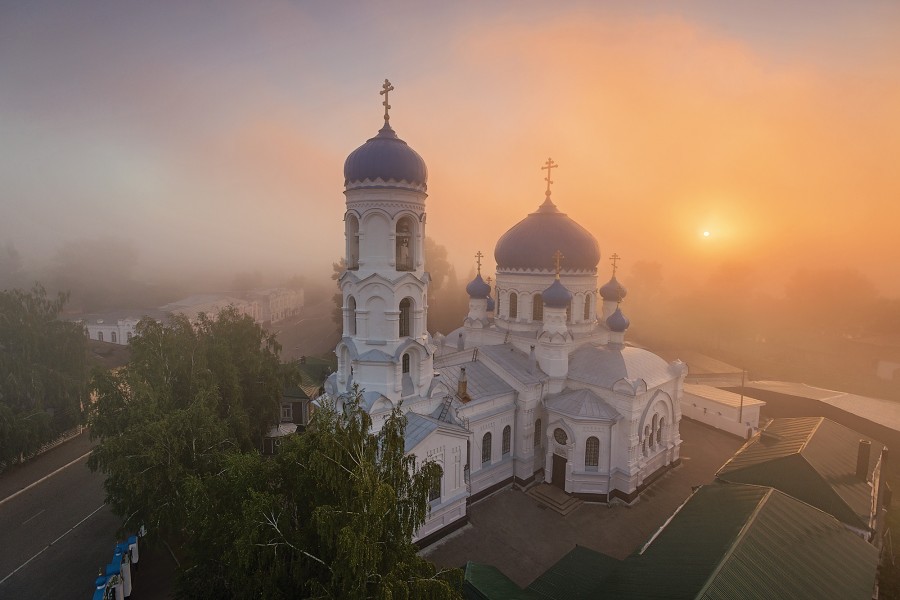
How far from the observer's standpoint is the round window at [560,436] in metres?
17.2

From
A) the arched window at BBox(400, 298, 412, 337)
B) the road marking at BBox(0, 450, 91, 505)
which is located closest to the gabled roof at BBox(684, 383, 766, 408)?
the arched window at BBox(400, 298, 412, 337)

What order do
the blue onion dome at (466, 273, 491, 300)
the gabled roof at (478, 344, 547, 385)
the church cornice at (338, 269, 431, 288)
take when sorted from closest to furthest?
the church cornice at (338, 269, 431, 288) → the gabled roof at (478, 344, 547, 385) → the blue onion dome at (466, 273, 491, 300)

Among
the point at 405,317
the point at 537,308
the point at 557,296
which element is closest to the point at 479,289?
the point at 537,308

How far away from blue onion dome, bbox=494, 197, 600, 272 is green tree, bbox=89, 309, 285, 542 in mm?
12604

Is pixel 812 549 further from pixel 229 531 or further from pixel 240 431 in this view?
pixel 240 431

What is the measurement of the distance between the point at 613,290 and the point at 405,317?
43.0ft

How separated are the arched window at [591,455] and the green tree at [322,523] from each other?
442 inches

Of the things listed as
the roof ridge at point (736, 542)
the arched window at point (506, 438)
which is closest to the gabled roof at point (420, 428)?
the arched window at point (506, 438)

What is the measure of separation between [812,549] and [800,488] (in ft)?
13.0

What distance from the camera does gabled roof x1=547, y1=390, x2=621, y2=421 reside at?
1667 cm

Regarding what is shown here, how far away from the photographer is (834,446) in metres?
15.4

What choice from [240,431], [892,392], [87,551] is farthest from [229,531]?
[892,392]

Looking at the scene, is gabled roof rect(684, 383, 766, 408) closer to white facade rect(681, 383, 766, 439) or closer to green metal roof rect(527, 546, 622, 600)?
white facade rect(681, 383, 766, 439)

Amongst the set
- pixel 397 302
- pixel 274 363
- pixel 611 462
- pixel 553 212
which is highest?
pixel 553 212
